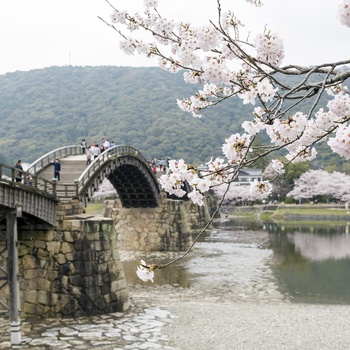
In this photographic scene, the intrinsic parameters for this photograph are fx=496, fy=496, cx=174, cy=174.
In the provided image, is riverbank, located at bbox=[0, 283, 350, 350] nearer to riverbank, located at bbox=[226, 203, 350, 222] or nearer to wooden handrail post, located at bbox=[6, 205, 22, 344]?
wooden handrail post, located at bbox=[6, 205, 22, 344]

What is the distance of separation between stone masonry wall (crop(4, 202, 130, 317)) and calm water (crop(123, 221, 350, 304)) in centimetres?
597

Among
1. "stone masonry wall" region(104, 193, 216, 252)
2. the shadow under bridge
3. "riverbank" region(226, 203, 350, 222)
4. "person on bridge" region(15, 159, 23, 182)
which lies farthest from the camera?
"riverbank" region(226, 203, 350, 222)

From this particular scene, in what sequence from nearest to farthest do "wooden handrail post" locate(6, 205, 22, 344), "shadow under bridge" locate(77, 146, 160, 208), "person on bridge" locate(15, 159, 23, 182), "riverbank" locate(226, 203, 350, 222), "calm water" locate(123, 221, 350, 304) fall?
"wooden handrail post" locate(6, 205, 22, 344), "person on bridge" locate(15, 159, 23, 182), "shadow under bridge" locate(77, 146, 160, 208), "calm water" locate(123, 221, 350, 304), "riverbank" locate(226, 203, 350, 222)

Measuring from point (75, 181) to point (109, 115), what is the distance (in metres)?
113

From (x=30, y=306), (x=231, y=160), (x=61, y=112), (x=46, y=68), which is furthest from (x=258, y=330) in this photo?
(x=46, y=68)

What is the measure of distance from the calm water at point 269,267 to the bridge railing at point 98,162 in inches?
205

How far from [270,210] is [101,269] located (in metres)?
50.6

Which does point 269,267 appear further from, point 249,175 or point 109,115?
point 109,115

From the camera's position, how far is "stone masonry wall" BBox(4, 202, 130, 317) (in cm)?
1461

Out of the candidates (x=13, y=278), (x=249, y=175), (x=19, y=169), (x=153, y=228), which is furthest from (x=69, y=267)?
(x=249, y=175)

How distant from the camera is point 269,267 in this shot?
25.5 meters

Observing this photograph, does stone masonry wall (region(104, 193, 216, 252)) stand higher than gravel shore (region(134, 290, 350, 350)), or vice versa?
stone masonry wall (region(104, 193, 216, 252))

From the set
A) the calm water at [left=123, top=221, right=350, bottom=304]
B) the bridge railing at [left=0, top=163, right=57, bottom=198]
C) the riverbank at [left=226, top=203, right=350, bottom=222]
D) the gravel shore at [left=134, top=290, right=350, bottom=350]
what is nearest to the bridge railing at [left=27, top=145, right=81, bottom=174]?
the bridge railing at [left=0, top=163, right=57, bottom=198]

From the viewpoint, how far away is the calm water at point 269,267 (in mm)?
20109
